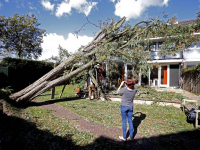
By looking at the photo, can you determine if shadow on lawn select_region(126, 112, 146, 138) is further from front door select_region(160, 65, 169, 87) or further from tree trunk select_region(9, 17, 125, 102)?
front door select_region(160, 65, 169, 87)

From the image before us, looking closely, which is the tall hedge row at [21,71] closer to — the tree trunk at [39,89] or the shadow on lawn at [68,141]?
the tree trunk at [39,89]

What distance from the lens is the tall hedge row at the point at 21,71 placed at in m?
10.3

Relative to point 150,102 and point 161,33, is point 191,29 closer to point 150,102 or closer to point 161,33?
point 161,33

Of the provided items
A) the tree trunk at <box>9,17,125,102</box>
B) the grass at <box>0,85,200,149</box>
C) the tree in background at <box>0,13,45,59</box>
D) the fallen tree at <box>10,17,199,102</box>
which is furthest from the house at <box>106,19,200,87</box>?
the tree in background at <box>0,13,45,59</box>

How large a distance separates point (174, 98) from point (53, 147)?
6898mm

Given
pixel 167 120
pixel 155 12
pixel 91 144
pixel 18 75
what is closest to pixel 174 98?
pixel 167 120

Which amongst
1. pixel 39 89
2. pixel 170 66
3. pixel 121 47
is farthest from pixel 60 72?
pixel 170 66

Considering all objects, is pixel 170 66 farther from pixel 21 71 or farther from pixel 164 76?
pixel 21 71

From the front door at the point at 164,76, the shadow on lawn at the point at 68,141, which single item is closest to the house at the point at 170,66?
the front door at the point at 164,76

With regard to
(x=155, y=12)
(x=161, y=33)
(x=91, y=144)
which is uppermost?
(x=155, y=12)

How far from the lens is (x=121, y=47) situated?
23.6 feet

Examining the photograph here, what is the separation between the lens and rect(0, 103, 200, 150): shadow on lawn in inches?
120

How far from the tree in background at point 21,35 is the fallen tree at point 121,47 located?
56.2 feet

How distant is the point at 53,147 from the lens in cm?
299
